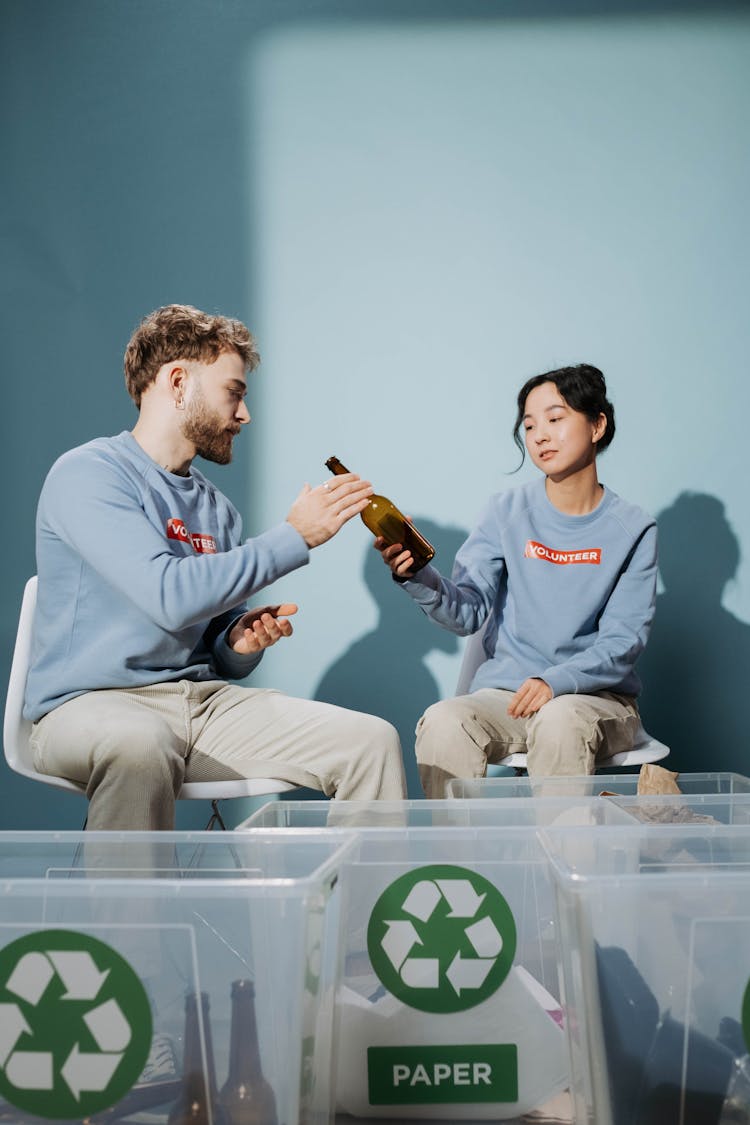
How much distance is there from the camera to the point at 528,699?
1.94 metres

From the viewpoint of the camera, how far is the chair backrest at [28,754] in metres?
1.67

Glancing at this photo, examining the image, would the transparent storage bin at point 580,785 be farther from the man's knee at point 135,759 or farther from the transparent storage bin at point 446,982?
the transparent storage bin at point 446,982

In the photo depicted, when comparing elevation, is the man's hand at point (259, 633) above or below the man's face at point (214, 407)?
below

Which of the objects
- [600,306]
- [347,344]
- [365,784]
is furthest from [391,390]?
[365,784]

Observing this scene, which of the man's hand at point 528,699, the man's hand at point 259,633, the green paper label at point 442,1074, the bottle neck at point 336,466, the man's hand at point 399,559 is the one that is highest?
the bottle neck at point 336,466

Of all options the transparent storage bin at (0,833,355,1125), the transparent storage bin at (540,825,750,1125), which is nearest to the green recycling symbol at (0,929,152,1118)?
the transparent storage bin at (0,833,355,1125)

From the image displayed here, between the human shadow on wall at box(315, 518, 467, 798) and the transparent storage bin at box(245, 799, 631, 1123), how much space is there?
1.57 metres

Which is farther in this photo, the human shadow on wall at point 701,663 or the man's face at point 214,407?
the human shadow on wall at point 701,663

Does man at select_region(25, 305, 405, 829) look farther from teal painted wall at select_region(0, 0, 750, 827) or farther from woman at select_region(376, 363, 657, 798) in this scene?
teal painted wall at select_region(0, 0, 750, 827)

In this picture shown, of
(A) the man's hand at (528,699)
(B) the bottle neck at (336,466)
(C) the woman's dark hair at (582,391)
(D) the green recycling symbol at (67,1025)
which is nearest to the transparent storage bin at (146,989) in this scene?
(D) the green recycling symbol at (67,1025)

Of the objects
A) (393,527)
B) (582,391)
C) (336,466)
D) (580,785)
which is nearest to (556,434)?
(582,391)

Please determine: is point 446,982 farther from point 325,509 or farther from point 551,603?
point 551,603

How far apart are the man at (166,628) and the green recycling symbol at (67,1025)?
0.71 m

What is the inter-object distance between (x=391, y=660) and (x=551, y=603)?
544 millimetres
